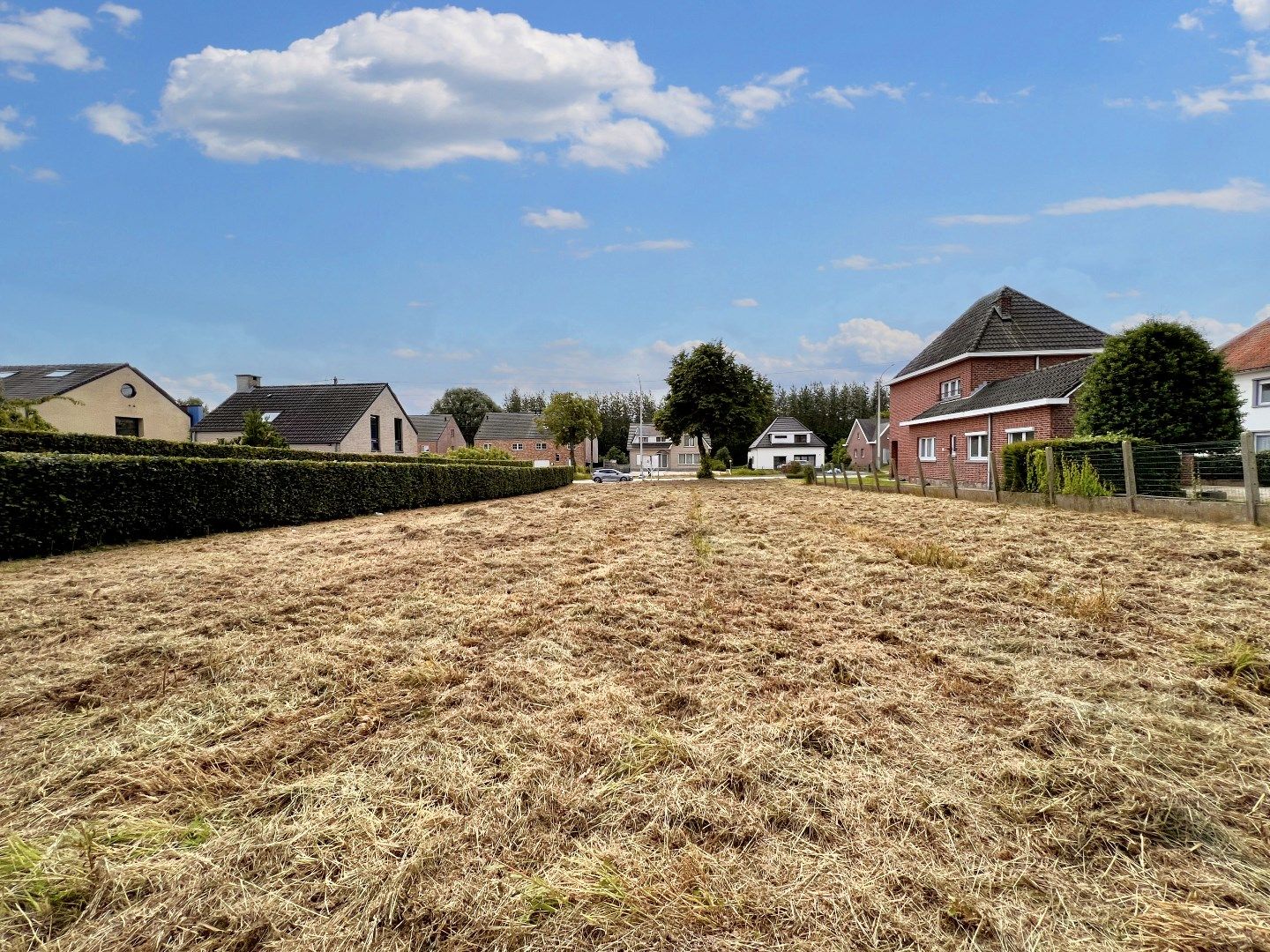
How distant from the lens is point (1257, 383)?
2086 centimetres

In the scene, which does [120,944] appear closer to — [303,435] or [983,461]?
[983,461]

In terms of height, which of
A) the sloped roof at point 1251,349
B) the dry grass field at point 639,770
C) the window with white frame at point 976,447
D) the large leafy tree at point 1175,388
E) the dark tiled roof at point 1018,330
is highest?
the dark tiled roof at point 1018,330

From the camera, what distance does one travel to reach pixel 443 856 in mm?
1738

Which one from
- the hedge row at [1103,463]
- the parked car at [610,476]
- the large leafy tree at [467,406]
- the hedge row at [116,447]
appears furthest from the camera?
the large leafy tree at [467,406]

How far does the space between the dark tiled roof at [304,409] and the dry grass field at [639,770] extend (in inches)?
996

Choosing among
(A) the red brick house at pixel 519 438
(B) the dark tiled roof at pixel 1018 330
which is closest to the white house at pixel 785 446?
(A) the red brick house at pixel 519 438

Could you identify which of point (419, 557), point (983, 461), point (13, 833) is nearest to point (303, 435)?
point (419, 557)

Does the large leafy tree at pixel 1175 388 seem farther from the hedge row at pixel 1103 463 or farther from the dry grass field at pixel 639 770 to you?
the dry grass field at pixel 639 770

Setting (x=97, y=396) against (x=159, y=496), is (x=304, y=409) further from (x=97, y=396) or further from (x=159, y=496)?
(x=159, y=496)

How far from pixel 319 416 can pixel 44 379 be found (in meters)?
9.28

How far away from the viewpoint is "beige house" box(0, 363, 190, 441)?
2141 centimetres

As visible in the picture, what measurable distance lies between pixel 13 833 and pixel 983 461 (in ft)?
76.8

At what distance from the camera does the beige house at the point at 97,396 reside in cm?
2141

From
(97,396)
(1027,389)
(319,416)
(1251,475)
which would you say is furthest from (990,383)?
(97,396)
